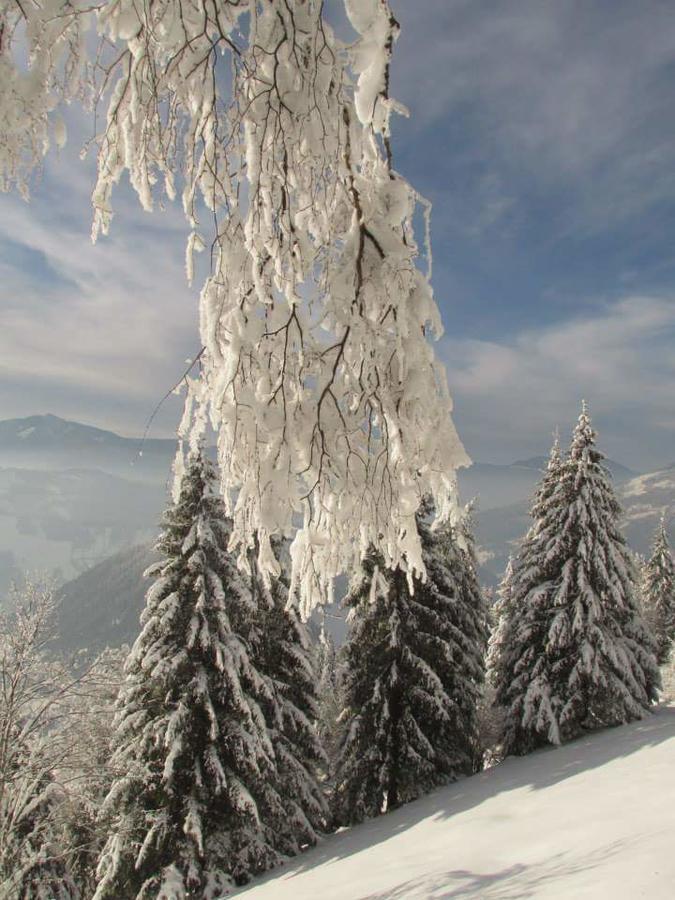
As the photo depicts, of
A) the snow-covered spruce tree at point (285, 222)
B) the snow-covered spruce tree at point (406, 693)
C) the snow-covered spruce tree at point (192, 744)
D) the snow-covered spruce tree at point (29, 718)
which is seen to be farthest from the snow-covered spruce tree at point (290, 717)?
the snow-covered spruce tree at point (285, 222)

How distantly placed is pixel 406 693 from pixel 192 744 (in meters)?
6.33

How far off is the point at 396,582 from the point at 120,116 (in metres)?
15.0

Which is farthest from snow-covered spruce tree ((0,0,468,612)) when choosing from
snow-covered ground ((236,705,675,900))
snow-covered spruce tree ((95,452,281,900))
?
snow-covered spruce tree ((95,452,281,900))

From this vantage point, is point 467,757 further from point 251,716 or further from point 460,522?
point 460,522

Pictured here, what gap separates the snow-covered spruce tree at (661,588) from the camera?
37.4 m

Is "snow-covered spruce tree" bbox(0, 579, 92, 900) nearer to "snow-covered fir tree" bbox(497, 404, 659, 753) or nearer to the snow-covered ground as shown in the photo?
the snow-covered ground

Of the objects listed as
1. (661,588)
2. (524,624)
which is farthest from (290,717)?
(661,588)

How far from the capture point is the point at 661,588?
38625mm

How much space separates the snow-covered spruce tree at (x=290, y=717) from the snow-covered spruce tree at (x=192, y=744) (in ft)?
2.91

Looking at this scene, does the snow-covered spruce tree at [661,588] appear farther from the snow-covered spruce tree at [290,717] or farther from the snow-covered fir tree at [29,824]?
the snow-covered fir tree at [29,824]

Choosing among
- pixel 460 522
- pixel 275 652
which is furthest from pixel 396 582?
pixel 460 522

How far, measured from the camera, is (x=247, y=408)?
214 cm

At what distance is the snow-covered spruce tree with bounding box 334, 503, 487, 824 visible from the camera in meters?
15.4

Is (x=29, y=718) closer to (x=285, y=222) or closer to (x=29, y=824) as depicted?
(x=29, y=824)
